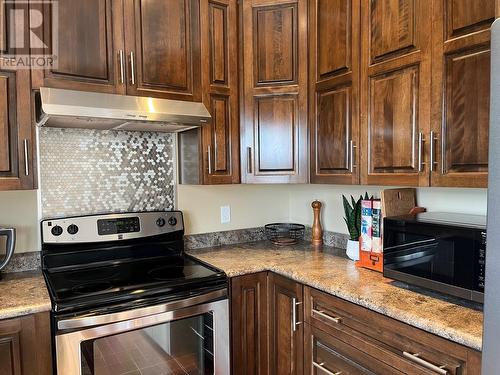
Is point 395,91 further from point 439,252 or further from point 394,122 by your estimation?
point 439,252

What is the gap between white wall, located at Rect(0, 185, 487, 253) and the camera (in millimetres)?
1809

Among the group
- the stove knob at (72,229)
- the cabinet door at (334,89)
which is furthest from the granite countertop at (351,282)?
the stove knob at (72,229)

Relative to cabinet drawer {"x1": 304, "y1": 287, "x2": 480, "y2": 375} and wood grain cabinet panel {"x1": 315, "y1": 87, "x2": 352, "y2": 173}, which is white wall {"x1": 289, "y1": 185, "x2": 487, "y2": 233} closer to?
wood grain cabinet panel {"x1": 315, "y1": 87, "x2": 352, "y2": 173}

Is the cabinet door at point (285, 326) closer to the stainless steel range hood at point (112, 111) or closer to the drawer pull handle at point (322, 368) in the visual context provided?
the drawer pull handle at point (322, 368)

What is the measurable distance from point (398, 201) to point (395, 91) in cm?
54

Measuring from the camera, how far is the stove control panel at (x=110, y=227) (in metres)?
1.90

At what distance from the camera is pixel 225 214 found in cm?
252

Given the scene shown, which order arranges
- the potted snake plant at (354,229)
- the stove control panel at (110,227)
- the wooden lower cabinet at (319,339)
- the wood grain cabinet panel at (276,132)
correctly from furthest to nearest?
the wood grain cabinet panel at (276,132) < the potted snake plant at (354,229) < the stove control panel at (110,227) < the wooden lower cabinet at (319,339)

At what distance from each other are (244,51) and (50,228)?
1.43 meters

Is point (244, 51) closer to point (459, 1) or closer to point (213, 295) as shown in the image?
point (459, 1)

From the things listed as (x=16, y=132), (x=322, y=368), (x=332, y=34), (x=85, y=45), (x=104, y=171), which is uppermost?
(x=332, y=34)

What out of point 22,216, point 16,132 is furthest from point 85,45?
point 22,216

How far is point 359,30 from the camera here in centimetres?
177

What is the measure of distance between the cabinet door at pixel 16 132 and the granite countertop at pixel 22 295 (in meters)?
0.44
